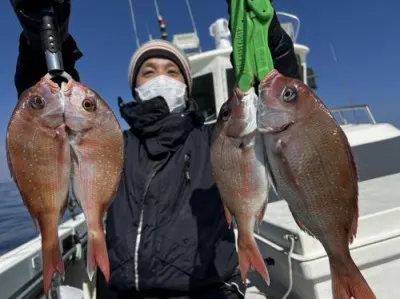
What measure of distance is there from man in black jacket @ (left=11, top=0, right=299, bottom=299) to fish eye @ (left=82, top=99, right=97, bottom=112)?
568 mm

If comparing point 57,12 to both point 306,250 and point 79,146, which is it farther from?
point 306,250

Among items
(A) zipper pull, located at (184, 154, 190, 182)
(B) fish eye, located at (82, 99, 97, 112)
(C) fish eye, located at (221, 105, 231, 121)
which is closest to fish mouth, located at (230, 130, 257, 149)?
(C) fish eye, located at (221, 105, 231, 121)

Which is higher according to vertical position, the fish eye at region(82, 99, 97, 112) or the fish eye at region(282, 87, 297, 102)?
the fish eye at region(82, 99, 97, 112)

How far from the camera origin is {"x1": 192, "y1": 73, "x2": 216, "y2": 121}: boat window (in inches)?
315

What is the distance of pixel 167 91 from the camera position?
118 inches

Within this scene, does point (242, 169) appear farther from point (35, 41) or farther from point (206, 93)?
point (206, 93)

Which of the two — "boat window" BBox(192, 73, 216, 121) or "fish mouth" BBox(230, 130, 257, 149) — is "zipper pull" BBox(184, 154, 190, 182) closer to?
"fish mouth" BBox(230, 130, 257, 149)

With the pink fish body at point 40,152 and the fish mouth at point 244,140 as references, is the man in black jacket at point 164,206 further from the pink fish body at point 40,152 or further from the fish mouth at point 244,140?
the fish mouth at point 244,140

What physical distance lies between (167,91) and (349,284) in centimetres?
189

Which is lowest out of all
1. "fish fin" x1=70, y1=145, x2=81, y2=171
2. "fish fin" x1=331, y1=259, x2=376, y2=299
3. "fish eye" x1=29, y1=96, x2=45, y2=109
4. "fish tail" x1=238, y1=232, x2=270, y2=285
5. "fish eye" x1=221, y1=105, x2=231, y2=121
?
"fish fin" x1=331, y1=259, x2=376, y2=299

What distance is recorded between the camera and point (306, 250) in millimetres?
2924

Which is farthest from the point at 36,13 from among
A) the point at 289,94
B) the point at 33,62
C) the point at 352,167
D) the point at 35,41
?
the point at 352,167

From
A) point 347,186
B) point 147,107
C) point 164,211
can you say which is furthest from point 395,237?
point 147,107

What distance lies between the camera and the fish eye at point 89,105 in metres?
1.71
